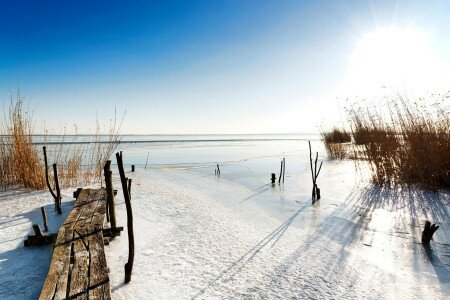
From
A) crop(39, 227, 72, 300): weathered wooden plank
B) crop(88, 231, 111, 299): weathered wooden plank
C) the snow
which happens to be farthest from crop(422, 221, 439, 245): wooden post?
Answer: crop(39, 227, 72, 300): weathered wooden plank

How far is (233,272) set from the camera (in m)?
2.79

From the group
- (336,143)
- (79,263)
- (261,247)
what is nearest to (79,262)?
(79,263)

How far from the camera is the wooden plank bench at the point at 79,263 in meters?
2.08

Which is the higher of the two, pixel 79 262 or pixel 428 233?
pixel 79 262

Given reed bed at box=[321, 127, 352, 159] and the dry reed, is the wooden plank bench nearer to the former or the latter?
the dry reed

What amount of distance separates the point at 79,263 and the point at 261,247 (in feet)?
6.32

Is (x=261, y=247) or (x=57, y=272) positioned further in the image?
(x=261, y=247)

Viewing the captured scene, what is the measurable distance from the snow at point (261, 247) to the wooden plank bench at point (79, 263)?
9.4 inches

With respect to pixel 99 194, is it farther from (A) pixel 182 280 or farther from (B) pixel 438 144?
(B) pixel 438 144

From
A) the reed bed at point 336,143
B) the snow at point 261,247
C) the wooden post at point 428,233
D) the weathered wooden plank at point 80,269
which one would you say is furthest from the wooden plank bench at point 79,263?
the reed bed at point 336,143

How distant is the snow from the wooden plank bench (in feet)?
0.79

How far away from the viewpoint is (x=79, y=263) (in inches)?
97.9

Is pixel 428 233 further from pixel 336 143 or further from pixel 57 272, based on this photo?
pixel 336 143

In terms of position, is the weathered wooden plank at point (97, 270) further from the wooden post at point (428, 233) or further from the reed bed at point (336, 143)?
the reed bed at point (336, 143)
